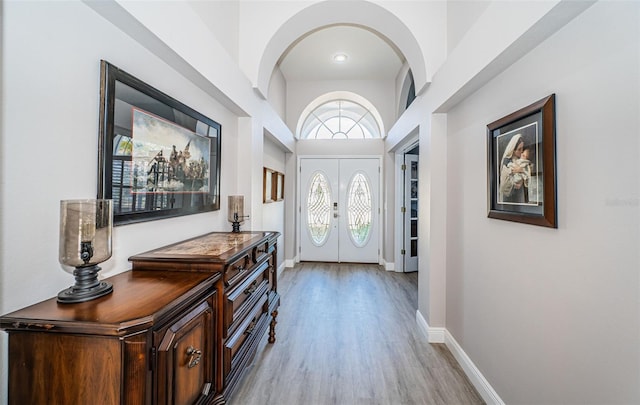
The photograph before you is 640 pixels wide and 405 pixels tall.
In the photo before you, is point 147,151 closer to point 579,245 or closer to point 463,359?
point 579,245

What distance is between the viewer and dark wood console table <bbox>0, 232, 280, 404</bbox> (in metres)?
0.85

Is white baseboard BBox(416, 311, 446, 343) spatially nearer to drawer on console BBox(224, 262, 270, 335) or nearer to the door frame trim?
drawer on console BBox(224, 262, 270, 335)

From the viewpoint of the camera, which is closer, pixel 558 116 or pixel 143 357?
pixel 143 357

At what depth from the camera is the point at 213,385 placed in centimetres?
140

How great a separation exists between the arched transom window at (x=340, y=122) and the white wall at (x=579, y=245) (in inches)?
142

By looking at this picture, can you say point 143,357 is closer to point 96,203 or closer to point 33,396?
point 33,396

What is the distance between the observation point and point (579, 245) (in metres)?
1.17

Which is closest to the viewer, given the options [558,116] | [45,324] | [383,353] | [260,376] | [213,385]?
[45,324]

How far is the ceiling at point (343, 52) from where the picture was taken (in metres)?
3.61

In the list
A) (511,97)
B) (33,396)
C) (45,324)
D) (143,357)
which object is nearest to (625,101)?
(511,97)

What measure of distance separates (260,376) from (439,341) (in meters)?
1.59

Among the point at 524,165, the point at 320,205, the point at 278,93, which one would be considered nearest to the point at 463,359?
the point at 524,165

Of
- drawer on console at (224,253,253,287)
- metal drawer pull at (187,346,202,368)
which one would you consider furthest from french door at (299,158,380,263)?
metal drawer pull at (187,346,202,368)

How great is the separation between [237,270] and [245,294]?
0.23 m
